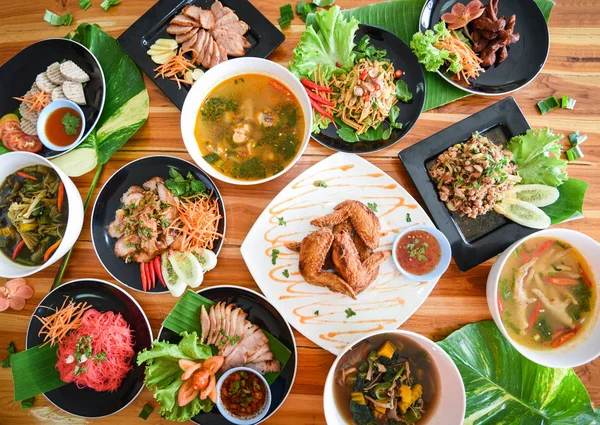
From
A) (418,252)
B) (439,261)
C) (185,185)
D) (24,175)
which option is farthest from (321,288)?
(24,175)

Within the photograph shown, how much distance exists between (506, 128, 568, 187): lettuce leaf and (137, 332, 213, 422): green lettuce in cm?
237

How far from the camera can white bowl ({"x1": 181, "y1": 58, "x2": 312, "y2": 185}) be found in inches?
97.7

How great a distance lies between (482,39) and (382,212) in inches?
53.3

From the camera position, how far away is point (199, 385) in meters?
Answer: 2.39

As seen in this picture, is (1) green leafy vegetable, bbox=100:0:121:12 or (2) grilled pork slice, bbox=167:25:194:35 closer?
(2) grilled pork slice, bbox=167:25:194:35

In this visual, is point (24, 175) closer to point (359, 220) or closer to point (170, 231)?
point (170, 231)

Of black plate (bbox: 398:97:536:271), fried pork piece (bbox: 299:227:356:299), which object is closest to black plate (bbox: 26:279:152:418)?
fried pork piece (bbox: 299:227:356:299)

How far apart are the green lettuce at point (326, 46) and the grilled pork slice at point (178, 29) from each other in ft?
2.45

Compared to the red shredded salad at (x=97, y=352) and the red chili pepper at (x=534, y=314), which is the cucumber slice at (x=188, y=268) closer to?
the red shredded salad at (x=97, y=352)

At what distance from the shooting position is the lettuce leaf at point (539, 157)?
2.59 meters

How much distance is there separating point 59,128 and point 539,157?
319 centimetres

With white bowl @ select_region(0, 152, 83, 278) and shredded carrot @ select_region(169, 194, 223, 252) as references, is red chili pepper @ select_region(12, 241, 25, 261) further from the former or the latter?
shredded carrot @ select_region(169, 194, 223, 252)

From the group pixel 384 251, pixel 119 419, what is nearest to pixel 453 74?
pixel 384 251

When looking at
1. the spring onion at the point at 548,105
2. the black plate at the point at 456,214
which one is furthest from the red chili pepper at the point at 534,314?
the spring onion at the point at 548,105
